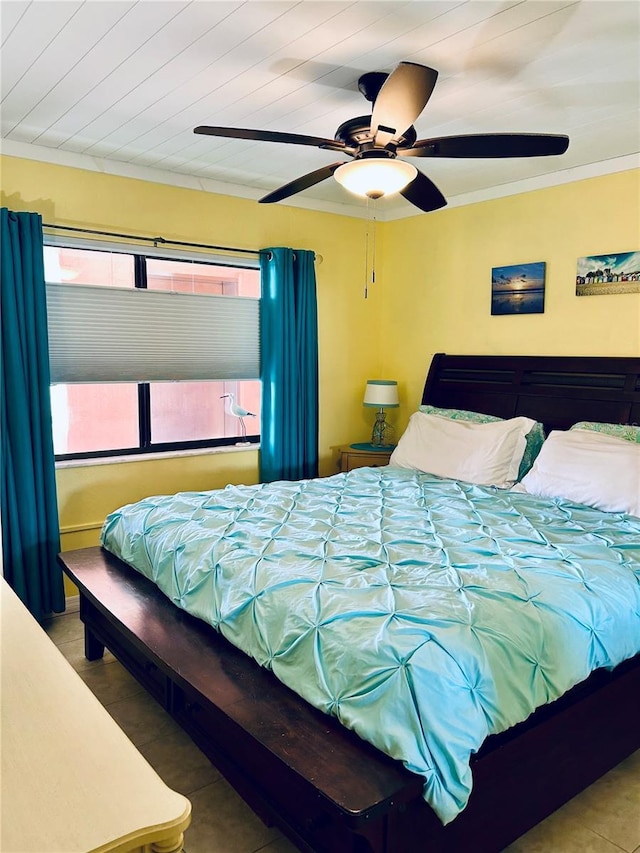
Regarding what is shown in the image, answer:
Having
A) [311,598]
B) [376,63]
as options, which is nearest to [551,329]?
[376,63]

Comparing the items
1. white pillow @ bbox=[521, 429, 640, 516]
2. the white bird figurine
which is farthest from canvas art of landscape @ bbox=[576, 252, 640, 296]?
the white bird figurine

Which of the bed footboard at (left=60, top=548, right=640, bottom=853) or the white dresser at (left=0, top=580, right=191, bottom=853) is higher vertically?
the white dresser at (left=0, top=580, right=191, bottom=853)

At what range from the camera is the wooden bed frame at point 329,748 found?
1410mm

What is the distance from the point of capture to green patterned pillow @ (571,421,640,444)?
3.15 meters

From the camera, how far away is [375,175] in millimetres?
2373

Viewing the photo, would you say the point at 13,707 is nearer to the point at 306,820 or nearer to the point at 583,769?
the point at 306,820

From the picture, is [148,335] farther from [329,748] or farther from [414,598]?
[329,748]

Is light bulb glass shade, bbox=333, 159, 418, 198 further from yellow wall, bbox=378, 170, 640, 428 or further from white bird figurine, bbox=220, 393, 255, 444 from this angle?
white bird figurine, bbox=220, 393, 255, 444

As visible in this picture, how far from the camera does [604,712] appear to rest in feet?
6.54

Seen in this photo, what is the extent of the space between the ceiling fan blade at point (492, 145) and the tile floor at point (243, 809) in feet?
7.51

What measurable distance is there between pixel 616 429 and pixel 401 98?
215 centimetres

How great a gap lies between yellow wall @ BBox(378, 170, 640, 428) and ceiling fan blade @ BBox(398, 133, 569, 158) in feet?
4.59

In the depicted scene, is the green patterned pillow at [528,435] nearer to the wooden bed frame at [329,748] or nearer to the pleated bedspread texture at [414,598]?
the pleated bedspread texture at [414,598]

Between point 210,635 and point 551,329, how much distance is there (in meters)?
2.82
